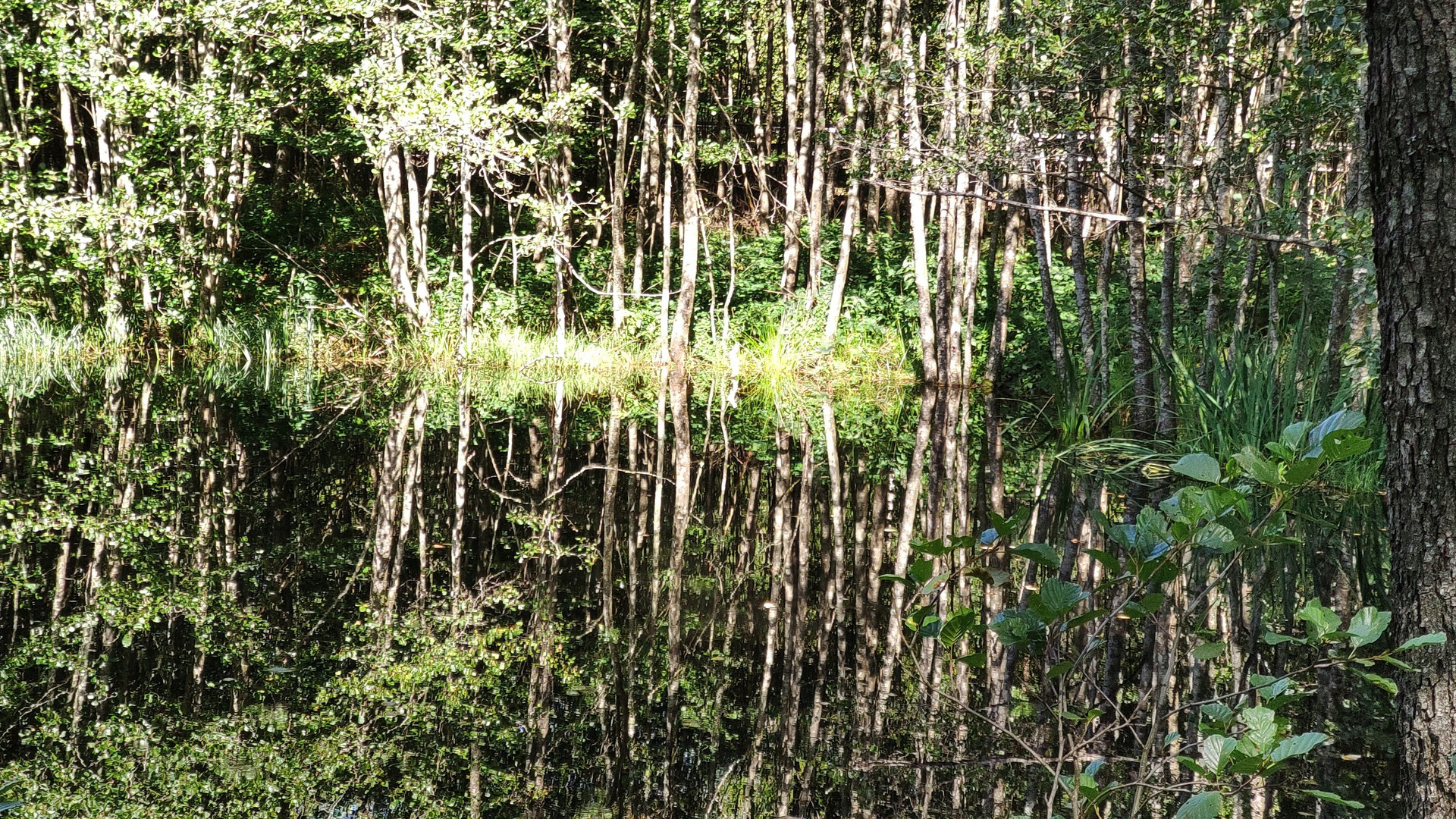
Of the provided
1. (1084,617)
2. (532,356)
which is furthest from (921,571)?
(532,356)

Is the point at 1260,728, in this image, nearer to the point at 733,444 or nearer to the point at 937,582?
the point at 937,582

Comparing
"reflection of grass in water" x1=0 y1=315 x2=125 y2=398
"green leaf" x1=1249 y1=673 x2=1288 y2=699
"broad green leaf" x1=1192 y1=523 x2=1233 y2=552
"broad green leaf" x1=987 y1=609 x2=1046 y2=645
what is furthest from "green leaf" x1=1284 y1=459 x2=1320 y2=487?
"reflection of grass in water" x1=0 y1=315 x2=125 y2=398

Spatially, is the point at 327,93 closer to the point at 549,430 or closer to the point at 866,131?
the point at 549,430

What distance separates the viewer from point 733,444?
31.0ft

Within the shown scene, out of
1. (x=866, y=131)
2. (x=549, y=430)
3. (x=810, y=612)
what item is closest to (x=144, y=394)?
(x=549, y=430)

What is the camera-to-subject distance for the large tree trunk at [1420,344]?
1756 mm

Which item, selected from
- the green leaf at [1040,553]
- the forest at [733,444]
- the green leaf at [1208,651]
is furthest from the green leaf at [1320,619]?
the green leaf at [1040,553]

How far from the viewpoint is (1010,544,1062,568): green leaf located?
1717 millimetres

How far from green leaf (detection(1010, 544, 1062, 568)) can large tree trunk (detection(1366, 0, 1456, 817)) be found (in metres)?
0.62

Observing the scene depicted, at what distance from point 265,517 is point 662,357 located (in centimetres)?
827

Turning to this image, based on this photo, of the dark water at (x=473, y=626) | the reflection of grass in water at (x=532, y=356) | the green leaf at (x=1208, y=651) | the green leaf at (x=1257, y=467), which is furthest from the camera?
the reflection of grass in water at (x=532, y=356)

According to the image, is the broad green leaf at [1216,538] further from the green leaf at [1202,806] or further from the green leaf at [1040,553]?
the green leaf at [1202,806]

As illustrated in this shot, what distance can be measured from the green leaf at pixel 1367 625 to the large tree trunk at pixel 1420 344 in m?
0.25

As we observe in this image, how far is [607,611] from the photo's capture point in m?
4.86
